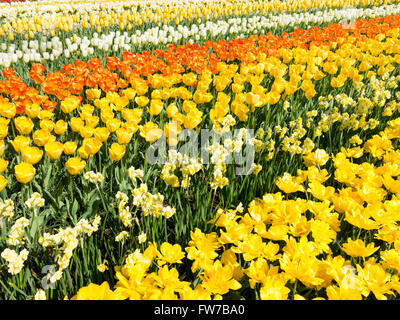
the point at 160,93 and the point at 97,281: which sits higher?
the point at 160,93

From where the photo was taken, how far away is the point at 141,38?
236 inches

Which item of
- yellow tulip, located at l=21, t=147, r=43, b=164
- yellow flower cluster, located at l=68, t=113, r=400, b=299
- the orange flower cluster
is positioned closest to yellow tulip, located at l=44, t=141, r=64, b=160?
yellow tulip, located at l=21, t=147, r=43, b=164

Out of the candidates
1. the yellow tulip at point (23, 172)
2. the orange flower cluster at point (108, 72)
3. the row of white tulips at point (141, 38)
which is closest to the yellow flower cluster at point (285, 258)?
the yellow tulip at point (23, 172)

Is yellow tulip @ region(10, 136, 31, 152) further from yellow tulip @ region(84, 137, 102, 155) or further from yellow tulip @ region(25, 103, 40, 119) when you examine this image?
yellow tulip @ region(25, 103, 40, 119)

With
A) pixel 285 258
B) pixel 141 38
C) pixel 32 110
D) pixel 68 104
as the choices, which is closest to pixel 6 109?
pixel 32 110

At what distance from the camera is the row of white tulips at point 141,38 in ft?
15.9

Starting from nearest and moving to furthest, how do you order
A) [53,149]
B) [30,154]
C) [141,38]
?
[30,154]
[53,149]
[141,38]

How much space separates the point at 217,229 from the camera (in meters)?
2.00

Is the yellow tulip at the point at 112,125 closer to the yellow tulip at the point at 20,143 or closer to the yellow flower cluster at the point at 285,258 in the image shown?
the yellow tulip at the point at 20,143

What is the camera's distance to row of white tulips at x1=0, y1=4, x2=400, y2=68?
4.86m

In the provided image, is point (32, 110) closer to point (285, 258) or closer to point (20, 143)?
point (20, 143)
